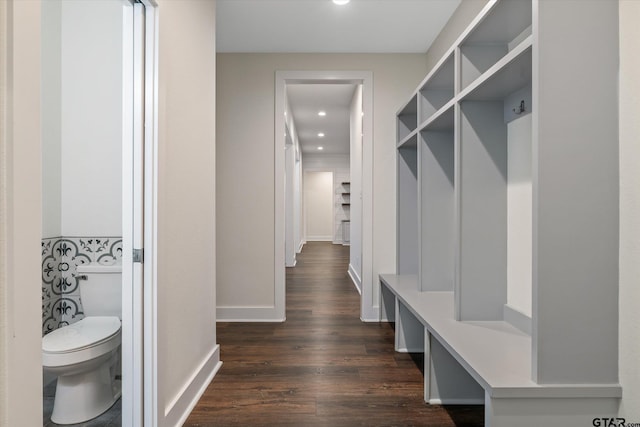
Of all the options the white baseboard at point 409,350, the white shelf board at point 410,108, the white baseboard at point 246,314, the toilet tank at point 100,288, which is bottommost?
the white baseboard at point 409,350

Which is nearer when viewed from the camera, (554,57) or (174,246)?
(554,57)

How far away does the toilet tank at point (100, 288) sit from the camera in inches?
61.4

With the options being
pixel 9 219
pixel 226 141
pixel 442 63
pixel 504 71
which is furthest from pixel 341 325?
pixel 9 219

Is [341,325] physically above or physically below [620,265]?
below

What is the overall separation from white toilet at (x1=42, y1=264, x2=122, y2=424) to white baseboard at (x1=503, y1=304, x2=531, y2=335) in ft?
5.99

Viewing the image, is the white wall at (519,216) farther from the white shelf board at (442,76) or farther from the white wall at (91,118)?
the white wall at (91,118)

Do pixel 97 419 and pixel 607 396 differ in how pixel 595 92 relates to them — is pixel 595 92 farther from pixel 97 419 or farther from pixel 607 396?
pixel 97 419

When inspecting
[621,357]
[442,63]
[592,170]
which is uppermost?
[442,63]

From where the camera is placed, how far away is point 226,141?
3631 millimetres

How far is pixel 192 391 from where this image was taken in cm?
208

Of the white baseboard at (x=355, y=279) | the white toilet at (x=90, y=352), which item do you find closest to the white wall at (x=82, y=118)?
the white toilet at (x=90, y=352)

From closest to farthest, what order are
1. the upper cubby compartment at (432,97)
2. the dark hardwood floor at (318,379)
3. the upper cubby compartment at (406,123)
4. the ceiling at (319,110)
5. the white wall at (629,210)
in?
the white wall at (629,210)
the dark hardwood floor at (318,379)
the upper cubby compartment at (432,97)
the upper cubby compartment at (406,123)
the ceiling at (319,110)

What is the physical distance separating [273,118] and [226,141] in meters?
0.50

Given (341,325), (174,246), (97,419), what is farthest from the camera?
(341,325)
